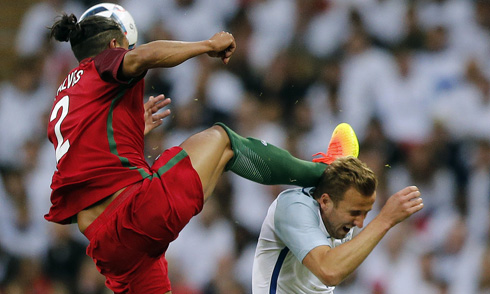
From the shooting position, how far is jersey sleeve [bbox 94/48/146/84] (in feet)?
9.26

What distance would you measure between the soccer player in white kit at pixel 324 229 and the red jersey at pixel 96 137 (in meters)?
0.67

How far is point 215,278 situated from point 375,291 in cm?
113

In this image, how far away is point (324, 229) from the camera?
3.31m

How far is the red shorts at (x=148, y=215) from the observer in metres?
2.86

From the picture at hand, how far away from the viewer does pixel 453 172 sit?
5484 millimetres

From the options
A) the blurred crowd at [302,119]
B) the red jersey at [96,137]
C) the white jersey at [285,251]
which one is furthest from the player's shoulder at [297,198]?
the blurred crowd at [302,119]

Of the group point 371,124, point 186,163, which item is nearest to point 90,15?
point 186,163

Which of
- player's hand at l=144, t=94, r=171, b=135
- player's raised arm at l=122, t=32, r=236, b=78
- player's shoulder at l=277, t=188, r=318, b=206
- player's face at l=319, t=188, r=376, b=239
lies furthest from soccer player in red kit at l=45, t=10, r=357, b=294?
player's hand at l=144, t=94, r=171, b=135

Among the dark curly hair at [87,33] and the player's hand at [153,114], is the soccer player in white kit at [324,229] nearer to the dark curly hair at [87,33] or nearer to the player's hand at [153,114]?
the player's hand at [153,114]

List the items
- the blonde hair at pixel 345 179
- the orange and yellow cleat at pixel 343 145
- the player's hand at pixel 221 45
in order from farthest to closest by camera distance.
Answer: the orange and yellow cleat at pixel 343 145 < the blonde hair at pixel 345 179 < the player's hand at pixel 221 45

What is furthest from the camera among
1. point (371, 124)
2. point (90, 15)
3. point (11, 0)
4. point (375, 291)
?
point (11, 0)

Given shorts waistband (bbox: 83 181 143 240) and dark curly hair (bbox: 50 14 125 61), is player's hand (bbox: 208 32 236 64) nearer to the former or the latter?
dark curly hair (bbox: 50 14 125 61)

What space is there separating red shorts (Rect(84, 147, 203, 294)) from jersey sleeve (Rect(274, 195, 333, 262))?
425mm

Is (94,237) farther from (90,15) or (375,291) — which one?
(375,291)
